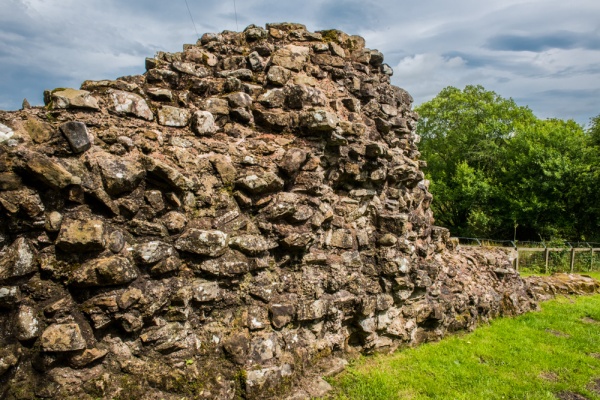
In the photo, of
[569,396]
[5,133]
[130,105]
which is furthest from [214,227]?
→ [569,396]

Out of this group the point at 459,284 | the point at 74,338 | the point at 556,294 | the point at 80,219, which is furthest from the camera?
the point at 556,294

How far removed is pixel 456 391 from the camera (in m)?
5.22

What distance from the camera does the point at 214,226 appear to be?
15.1 feet

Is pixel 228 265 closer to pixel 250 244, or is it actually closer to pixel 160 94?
pixel 250 244

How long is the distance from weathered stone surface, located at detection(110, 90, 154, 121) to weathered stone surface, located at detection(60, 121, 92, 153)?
56 centimetres

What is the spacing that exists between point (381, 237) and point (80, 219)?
4.20m

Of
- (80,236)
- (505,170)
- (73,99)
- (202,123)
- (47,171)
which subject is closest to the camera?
(47,171)

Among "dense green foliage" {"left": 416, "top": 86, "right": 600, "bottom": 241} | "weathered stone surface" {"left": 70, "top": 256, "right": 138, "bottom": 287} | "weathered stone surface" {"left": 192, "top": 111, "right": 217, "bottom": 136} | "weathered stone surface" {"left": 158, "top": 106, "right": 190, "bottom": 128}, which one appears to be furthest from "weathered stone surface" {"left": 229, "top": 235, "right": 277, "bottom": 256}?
"dense green foliage" {"left": 416, "top": 86, "right": 600, "bottom": 241}

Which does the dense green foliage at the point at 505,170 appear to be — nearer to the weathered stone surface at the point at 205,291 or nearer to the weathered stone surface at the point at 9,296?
the weathered stone surface at the point at 205,291

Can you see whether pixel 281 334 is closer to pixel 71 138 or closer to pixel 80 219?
pixel 80 219

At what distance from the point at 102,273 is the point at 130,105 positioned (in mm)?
1934

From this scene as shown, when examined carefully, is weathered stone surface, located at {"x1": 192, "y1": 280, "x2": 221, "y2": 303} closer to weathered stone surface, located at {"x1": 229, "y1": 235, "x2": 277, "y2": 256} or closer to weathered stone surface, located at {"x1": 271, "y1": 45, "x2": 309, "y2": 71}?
weathered stone surface, located at {"x1": 229, "y1": 235, "x2": 277, "y2": 256}

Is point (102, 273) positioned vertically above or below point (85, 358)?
above

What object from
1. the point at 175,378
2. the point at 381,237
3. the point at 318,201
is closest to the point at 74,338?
the point at 175,378
